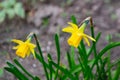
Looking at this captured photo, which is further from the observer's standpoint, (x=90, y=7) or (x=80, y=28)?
(x=90, y=7)

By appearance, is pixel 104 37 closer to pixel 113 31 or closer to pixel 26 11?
pixel 113 31

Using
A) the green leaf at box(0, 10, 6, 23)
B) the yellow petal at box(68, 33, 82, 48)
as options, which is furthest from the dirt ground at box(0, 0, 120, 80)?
the yellow petal at box(68, 33, 82, 48)

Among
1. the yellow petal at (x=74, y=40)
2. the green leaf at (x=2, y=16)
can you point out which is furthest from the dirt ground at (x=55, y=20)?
the yellow petal at (x=74, y=40)

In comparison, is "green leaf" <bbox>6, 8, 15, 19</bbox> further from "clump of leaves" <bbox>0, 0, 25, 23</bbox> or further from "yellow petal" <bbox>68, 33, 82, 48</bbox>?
"yellow petal" <bbox>68, 33, 82, 48</bbox>

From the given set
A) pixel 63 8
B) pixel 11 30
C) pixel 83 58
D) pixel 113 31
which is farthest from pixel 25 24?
pixel 83 58

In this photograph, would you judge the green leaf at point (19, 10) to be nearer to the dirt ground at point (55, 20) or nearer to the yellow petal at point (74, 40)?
the dirt ground at point (55, 20)
